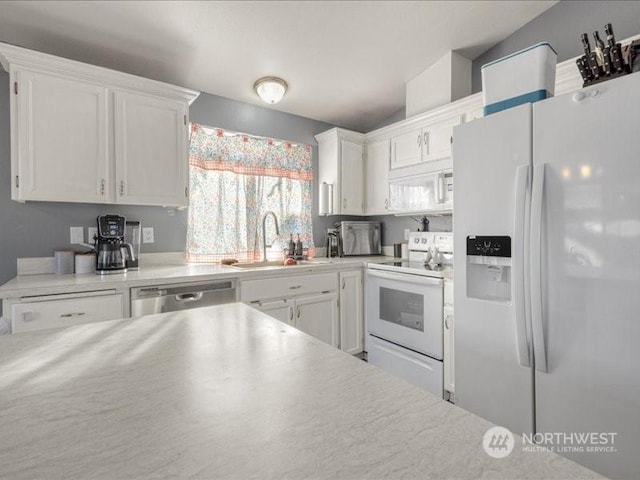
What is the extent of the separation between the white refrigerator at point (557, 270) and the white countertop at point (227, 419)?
111 centimetres

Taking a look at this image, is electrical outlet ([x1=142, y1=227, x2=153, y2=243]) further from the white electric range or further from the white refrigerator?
the white refrigerator

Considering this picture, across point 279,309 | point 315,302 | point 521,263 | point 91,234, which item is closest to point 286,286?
point 279,309

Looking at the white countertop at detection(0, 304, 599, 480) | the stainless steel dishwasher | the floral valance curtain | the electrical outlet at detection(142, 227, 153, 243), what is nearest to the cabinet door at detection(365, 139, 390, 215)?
the floral valance curtain

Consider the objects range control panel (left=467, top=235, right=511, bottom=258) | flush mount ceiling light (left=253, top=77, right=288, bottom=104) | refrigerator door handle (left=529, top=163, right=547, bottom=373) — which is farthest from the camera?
flush mount ceiling light (left=253, top=77, right=288, bottom=104)

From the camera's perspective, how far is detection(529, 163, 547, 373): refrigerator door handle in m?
1.40

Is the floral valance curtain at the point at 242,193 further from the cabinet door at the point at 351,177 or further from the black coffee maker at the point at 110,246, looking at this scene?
the black coffee maker at the point at 110,246

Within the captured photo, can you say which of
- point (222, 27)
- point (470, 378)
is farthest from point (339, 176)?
point (470, 378)

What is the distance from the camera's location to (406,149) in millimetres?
2994

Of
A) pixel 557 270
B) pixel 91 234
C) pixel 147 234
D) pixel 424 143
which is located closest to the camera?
pixel 557 270

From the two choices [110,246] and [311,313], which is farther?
[311,313]

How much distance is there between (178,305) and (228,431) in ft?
5.76

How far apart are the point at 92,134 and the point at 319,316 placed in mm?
1993

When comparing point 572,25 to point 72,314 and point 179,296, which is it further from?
point 72,314

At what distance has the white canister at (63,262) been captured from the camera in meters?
2.14
